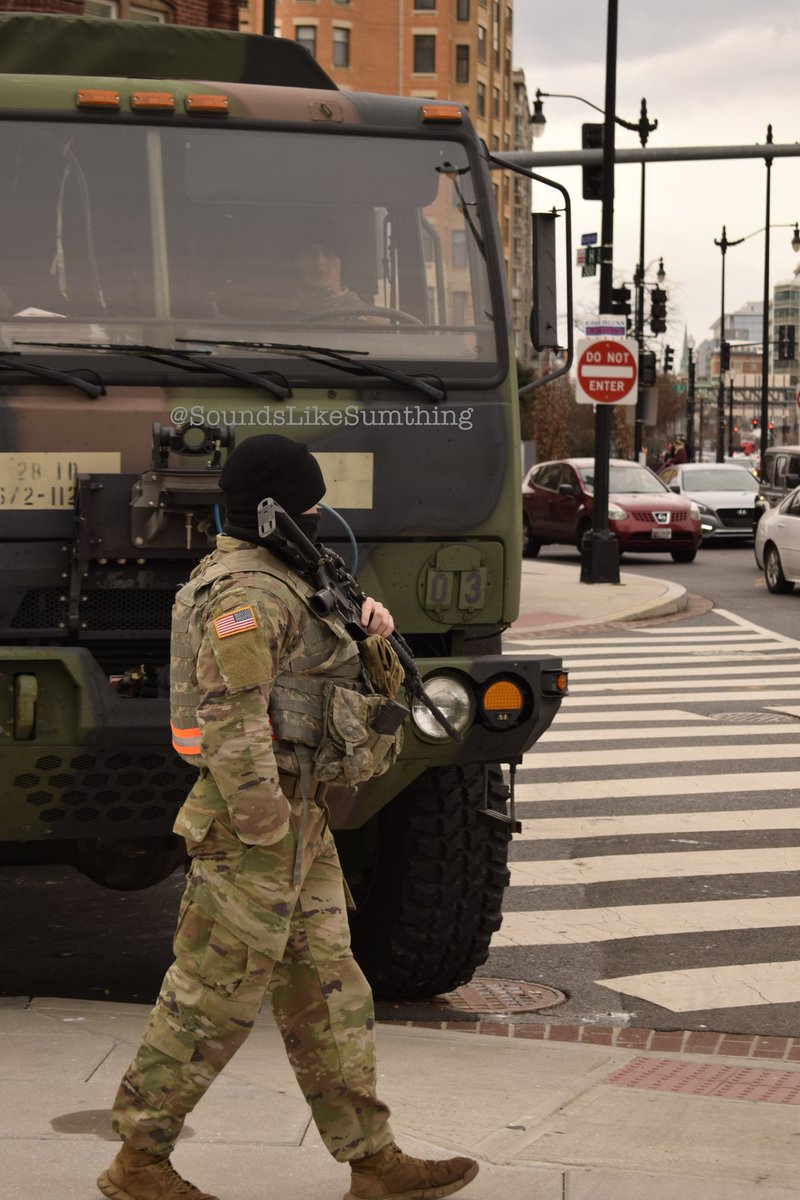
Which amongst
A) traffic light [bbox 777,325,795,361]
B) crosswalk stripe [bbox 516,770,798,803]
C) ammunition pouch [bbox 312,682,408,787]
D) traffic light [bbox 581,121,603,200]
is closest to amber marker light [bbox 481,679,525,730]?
ammunition pouch [bbox 312,682,408,787]

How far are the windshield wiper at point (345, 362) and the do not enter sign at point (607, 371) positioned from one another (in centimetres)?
1913

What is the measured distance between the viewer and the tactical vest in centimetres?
424

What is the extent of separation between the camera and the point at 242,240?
6.25 m

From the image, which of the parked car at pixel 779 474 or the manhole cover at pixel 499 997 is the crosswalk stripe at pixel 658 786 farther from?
the parked car at pixel 779 474

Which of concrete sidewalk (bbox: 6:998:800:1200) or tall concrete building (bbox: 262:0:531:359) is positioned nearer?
concrete sidewalk (bbox: 6:998:800:1200)

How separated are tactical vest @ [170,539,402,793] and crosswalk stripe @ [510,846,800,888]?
4367mm

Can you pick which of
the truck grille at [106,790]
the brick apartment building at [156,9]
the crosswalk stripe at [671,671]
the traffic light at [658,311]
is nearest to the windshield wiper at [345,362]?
the truck grille at [106,790]

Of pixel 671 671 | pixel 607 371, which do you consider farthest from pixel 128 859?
pixel 607 371

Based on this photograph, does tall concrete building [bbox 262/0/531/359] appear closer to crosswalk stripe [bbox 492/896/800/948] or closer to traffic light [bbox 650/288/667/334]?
traffic light [bbox 650/288/667/334]

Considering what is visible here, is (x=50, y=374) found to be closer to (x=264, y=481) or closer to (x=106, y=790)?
(x=106, y=790)

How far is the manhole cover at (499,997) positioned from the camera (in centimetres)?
669

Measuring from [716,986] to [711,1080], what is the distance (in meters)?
1.33

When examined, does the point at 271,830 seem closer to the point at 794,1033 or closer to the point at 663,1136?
the point at 663,1136

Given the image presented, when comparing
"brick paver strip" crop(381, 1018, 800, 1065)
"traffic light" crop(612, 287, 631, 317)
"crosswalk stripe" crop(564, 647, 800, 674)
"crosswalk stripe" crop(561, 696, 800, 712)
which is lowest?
"crosswalk stripe" crop(564, 647, 800, 674)
